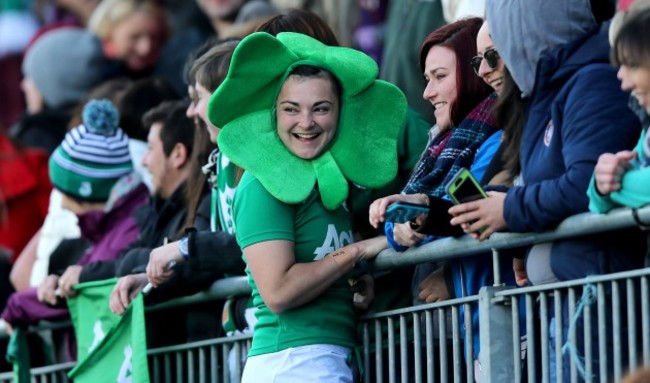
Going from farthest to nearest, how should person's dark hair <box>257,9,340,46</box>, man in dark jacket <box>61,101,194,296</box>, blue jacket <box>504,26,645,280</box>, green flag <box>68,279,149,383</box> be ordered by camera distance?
man in dark jacket <box>61,101,194,296</box> → green flag <box>68,279,149,383</box> → person's dark hair <box>257,9,340,46</box> → blue jacket <box>504,26,645,280</box>

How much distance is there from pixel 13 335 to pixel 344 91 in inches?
112

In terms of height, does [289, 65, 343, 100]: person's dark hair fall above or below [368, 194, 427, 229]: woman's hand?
above

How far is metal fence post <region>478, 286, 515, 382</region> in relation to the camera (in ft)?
18.6

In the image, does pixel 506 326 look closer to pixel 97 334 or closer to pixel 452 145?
pixel 452 145

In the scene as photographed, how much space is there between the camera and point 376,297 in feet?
21.4

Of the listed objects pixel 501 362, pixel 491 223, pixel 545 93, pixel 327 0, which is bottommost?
pixel 501 362

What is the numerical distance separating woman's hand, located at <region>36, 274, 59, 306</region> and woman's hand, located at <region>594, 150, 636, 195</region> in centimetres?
372

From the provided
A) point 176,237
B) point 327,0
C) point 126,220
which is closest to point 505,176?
point 176,237

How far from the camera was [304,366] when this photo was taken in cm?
604

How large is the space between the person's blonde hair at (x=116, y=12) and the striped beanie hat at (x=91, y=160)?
12.3 feet

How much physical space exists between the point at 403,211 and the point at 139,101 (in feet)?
14.0

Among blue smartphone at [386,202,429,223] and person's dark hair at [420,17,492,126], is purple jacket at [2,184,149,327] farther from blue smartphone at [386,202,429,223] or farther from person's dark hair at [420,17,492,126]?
blue smartphone at [386,202,429,223]

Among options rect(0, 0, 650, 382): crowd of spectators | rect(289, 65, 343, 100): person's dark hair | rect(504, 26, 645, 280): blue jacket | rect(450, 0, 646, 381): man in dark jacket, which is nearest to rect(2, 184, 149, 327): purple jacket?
rect(0, 0, 650, 382): crowd of spectators

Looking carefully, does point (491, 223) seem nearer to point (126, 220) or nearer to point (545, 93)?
point (545, 93)
